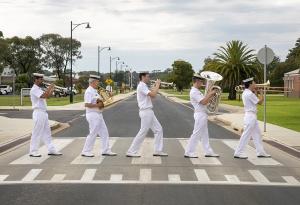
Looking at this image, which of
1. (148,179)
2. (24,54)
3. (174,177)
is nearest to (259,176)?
(174,177)

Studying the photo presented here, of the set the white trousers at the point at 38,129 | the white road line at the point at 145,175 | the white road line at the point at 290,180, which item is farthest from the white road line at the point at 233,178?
the white trousers at the point at 38,129

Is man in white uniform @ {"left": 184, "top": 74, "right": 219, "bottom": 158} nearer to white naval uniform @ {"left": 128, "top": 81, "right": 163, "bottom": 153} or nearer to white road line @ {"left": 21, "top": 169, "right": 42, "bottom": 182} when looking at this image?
white naval uniform @ {"left": 128, "top": 81, "right": 163, "bottom": 153}

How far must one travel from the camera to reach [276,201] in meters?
7.03

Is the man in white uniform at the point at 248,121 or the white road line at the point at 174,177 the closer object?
the white road line at the point at 174,177

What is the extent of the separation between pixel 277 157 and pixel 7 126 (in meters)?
11.3

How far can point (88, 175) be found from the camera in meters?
8.91

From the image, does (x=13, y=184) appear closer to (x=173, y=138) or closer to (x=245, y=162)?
(x=245, y=162)

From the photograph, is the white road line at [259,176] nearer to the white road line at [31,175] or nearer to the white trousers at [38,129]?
the white road line at [31,175]

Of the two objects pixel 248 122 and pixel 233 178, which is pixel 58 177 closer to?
pixel 233 178

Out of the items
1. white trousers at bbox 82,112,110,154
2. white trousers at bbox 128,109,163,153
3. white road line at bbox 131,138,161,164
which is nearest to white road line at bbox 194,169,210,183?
white road line at bbox 131,138,161,164

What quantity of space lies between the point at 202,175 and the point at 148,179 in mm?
1044

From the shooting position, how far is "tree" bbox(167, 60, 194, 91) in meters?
146

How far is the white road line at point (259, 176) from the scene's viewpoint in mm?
8492

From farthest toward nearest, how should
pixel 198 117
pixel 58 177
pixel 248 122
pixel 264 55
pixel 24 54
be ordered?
pixel 24 54 → pixel 264 55 → pixel 248 122 → pixel 198 117 → pixel 58 177
